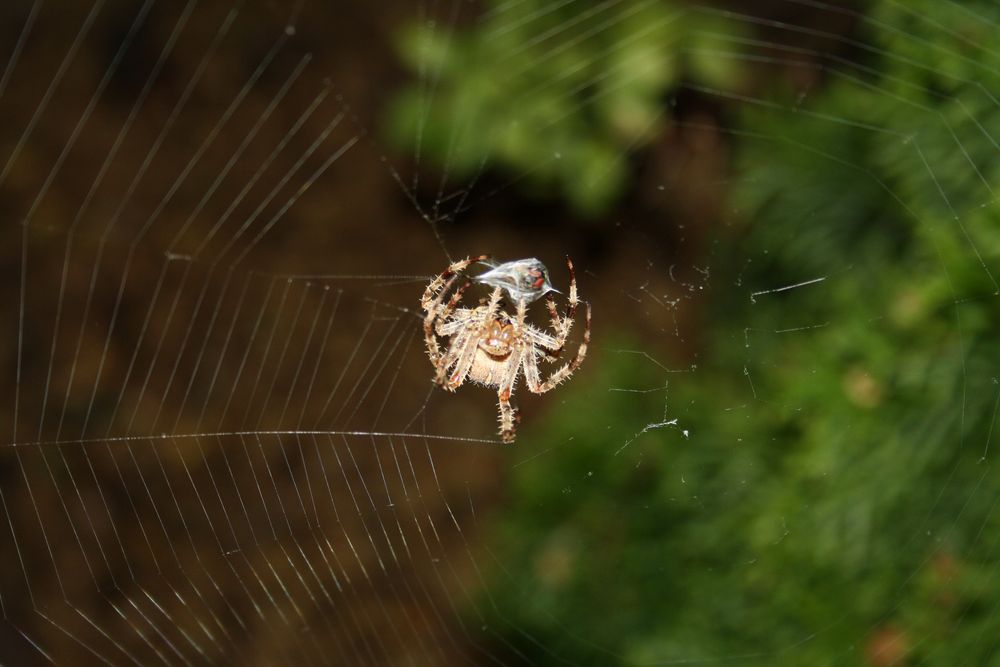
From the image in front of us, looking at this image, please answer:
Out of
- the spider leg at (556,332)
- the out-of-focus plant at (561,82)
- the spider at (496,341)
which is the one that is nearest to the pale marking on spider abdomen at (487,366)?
the spider at (496,341)

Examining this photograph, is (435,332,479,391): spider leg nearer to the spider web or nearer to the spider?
the spider

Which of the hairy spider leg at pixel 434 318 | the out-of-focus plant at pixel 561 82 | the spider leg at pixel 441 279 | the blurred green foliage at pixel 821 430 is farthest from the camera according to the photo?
the out-of-focus plant at pixel 561 82

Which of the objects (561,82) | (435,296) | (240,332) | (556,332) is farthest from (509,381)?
(240,332)

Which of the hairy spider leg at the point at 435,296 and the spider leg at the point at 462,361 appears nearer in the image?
the hairy spider leg at the point at 435,296

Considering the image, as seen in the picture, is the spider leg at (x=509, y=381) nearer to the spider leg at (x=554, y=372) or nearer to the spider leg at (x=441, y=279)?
the spider leg at (x=554, y=372)

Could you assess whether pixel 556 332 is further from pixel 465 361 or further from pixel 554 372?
pixel 465 361

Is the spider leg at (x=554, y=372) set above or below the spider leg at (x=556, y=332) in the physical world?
below
